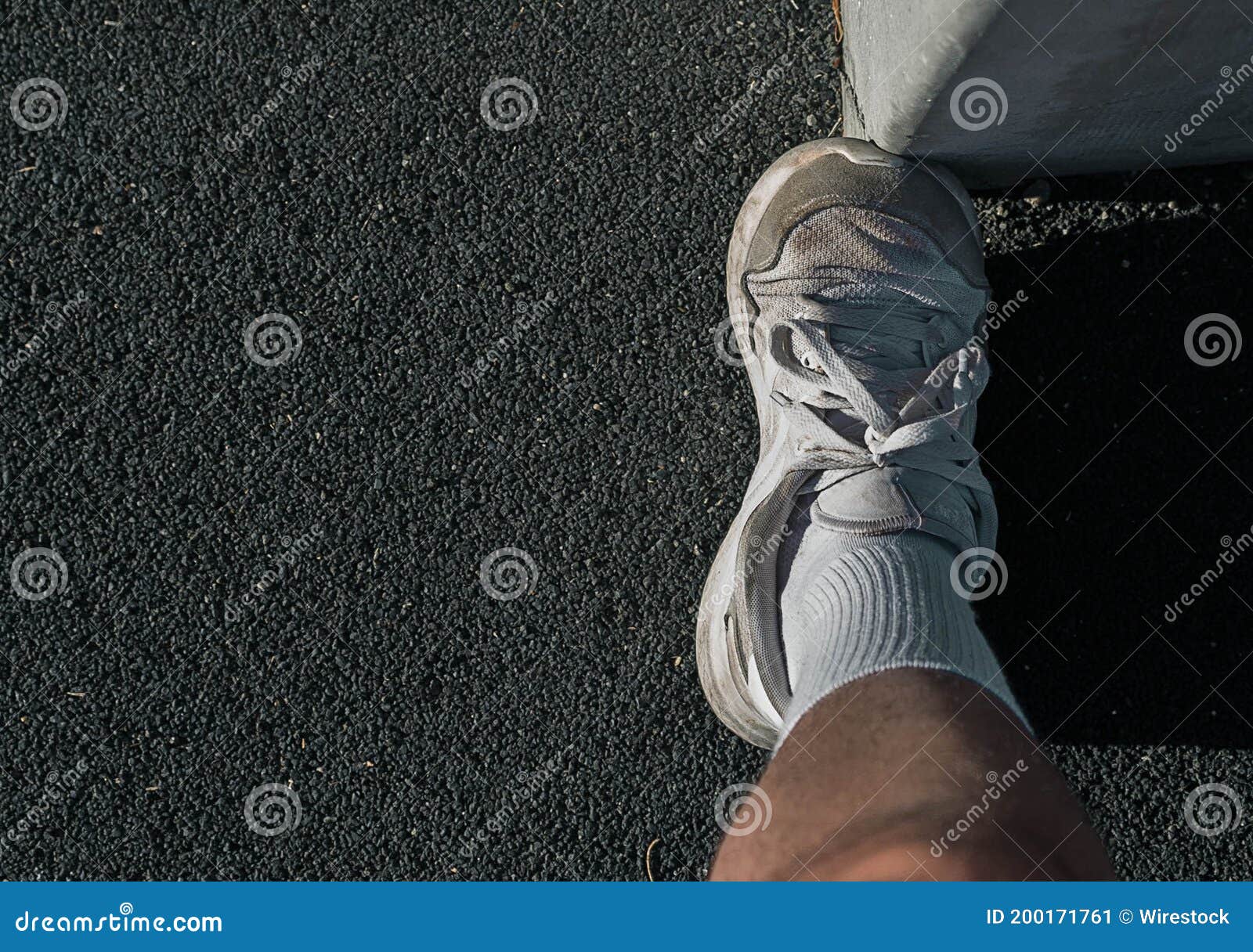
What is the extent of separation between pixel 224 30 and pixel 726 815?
1.95m

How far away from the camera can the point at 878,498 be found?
5.31 ft

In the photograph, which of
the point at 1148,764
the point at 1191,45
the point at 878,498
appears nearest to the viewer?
the point at 1191,45

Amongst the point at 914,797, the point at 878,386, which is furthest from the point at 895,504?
the point at 914,797

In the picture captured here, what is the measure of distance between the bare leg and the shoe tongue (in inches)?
12.7

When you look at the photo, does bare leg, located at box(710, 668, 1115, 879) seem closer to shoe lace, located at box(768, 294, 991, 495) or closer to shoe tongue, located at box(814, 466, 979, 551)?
shoe tongue, located at box(814, 466, 979, 551)

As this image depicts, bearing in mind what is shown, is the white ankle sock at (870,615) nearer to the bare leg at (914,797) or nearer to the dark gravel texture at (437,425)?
the bare leg at (914,797)

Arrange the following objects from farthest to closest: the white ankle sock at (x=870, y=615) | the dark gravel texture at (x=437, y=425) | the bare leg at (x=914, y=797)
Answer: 1. the dark gravel texture at (x=437, y=425)
2. the white ankle sock at (x=870, y=615)
3. the bare leg at (x=914, y=797)

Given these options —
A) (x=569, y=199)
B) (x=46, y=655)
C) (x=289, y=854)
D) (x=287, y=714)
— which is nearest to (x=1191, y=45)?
(x=569, y=199)

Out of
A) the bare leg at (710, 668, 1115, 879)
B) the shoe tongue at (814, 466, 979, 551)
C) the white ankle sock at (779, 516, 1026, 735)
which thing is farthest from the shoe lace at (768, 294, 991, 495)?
the bare leg at (710, 668, 1115, 879)

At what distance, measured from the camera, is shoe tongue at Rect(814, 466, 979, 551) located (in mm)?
1586

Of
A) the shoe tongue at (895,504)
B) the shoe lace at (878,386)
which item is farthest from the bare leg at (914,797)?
the shoe lace at (878,386)

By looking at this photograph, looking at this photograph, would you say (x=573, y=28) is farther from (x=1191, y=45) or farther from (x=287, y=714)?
(x=287, y=714)

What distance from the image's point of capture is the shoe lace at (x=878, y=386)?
5.53 ft

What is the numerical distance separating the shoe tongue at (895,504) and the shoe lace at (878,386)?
0.08 feet
